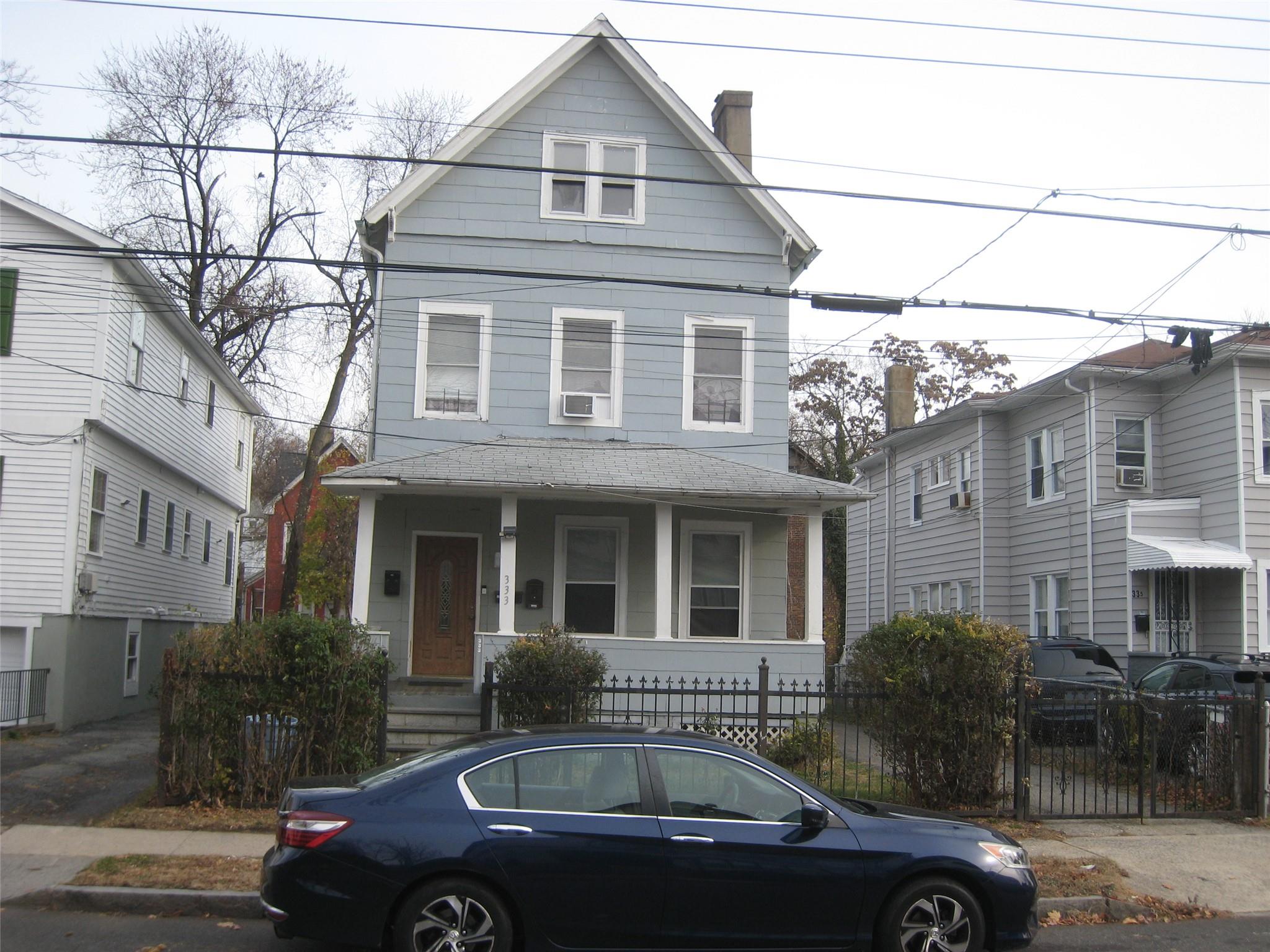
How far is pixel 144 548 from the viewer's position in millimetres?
21016

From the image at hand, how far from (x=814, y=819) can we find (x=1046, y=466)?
18587 millimetres

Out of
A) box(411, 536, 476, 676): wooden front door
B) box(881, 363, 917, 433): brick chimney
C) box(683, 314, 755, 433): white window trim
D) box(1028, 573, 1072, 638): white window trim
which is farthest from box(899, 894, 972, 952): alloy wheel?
box(881, 363, 917, 433): brick chimney

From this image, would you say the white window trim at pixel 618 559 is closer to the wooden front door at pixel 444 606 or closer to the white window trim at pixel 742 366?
the wooden front door at pixel 444 606

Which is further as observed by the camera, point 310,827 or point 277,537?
point 277,537

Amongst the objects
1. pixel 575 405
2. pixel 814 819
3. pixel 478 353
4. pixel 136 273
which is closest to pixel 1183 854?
pixel 814 819

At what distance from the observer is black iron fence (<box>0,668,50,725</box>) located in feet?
51.7

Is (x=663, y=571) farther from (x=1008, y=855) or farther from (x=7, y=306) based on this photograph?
(x=7, y=306)

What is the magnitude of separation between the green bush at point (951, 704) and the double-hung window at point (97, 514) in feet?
43.1

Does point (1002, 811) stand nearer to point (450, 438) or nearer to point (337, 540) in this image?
point (450, 438)

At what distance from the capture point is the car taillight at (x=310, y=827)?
6.03 meters

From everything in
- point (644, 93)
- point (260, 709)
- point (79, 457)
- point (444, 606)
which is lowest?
point (260, 709)

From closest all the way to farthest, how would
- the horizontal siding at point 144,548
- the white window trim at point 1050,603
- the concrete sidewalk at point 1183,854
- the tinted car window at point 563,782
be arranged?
the tinted car window at point 563,782, the concrete sidewalk at point 1183,854, the horizontal siding at point 144,548, the white window trim at point 1050,603

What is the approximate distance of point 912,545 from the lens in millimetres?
28516

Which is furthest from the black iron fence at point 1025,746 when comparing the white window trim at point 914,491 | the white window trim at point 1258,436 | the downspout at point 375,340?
the white window trim at point 914,491
